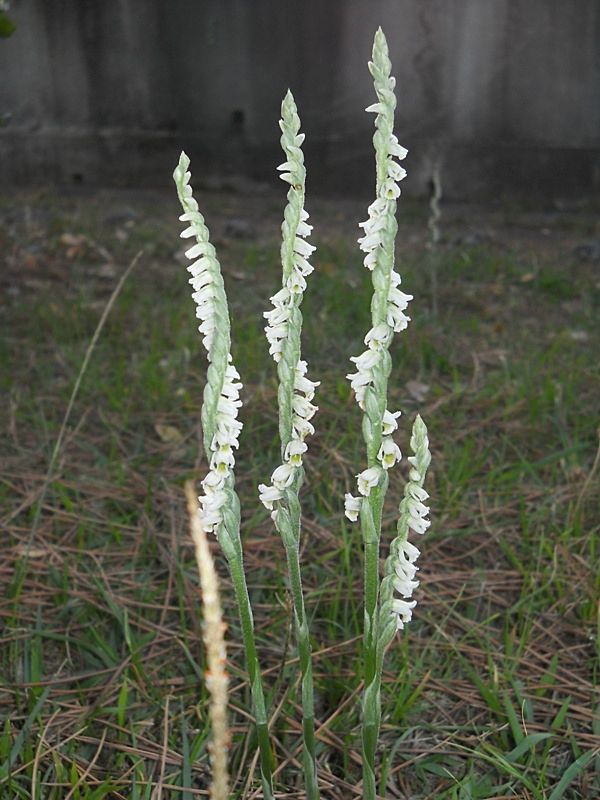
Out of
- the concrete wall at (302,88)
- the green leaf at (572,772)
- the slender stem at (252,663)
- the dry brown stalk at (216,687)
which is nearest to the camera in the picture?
the dry brown stalk at (216,687)

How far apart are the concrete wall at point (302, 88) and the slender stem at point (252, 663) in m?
5.63

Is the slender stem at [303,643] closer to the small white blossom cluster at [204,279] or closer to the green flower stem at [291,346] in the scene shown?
the green flower stem at [291,346]

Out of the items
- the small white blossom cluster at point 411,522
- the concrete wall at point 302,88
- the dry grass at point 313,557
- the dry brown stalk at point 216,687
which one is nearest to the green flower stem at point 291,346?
the small white blossom cluster at point 411,522

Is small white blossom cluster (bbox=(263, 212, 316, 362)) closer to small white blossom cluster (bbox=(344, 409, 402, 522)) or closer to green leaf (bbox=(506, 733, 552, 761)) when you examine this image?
small white blossom cluster (bbox=(344, 409, 402, 522))

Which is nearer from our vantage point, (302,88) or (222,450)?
(222,450)

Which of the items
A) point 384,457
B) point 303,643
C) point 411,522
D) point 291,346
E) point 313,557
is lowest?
point 313,557

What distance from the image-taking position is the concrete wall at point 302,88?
241 inches

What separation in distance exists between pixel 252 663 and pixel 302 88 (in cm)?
593

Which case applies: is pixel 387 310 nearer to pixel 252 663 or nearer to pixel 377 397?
pixel 377 397

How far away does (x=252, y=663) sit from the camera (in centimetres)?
117

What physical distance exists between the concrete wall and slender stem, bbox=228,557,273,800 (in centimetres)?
563

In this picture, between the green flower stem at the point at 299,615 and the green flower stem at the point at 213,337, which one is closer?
the green flower stem at the point at 213,337

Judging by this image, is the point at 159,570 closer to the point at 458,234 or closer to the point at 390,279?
the point at 390,279

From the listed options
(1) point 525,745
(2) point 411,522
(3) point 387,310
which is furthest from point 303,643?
(1) point 525,745
